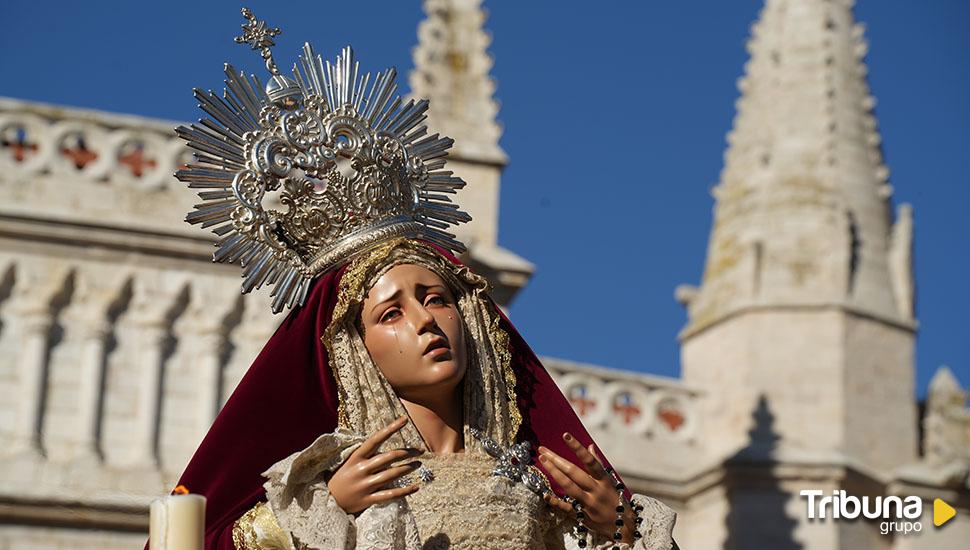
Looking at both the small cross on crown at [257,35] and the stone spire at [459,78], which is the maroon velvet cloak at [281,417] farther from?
the stone spire at [459,78]

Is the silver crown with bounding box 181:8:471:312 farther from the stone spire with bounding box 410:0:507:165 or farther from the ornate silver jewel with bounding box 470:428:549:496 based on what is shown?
the stone spire with bounding box 410:0:507:165

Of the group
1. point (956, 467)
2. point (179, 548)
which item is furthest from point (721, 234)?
point (179, 548)

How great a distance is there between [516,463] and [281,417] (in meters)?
0.62

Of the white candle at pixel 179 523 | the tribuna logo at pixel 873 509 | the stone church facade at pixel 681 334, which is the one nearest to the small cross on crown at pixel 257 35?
the white candle at pixel 179 523

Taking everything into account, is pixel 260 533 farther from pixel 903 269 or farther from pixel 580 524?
pixel 903 269

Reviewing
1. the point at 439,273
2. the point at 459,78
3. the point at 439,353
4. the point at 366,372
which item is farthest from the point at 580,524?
the point at 459,78

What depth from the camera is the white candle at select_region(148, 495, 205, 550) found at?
181 inches

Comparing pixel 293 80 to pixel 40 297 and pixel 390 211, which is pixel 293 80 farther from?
pixel 40 297

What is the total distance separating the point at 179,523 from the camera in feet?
15.2

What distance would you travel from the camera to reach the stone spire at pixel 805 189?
52.7ft

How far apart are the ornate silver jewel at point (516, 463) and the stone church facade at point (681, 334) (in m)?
7.67

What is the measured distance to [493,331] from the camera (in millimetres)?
6242

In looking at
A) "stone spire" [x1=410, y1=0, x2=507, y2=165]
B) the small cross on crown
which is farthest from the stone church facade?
the small cross on crown

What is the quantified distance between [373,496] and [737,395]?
10.7m
